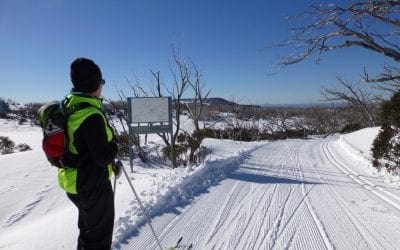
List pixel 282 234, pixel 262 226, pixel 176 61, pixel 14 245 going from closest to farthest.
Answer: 1. pixel 14 245
2. pixel 282 234
3. pixel 262 226
4. pixel 176 61

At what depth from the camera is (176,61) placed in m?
14.3

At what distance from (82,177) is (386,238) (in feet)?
13.3

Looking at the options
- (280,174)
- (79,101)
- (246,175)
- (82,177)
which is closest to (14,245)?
(82,177)

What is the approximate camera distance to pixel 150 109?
435 inches

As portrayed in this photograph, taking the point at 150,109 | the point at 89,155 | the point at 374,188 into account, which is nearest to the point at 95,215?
the point at 89,155

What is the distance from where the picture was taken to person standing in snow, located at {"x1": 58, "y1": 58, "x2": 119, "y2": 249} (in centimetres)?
281

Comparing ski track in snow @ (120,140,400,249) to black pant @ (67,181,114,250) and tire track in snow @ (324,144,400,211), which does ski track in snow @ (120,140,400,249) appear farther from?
black pant @ (67,181,114,250)

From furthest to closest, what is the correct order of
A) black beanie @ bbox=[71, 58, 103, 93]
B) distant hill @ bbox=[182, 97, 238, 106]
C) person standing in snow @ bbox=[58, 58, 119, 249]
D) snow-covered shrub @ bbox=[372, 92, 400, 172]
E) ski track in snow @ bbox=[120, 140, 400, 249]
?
distant hill @ bbox=[182, 97, 238, 106] < snow-covered shrub @ bbox=[372, 92, 400, 172] < ski track in snow @ bbox=[120, 140, 400, 249] < black beanie @ bbox=[71, 58, 103, 93] < person standing in snow @ bbox=[58, 58, 119, 249]

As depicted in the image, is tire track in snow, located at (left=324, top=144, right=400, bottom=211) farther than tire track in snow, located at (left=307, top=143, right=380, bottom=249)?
Yes

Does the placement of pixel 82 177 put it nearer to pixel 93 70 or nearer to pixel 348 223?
pixel 93 70

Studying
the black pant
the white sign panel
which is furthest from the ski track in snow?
the white sign panel

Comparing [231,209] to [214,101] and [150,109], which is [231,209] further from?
[214,101]

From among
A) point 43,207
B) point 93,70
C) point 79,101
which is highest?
point 93,70

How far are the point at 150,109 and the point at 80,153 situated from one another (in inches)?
324
